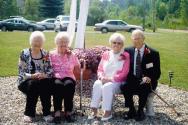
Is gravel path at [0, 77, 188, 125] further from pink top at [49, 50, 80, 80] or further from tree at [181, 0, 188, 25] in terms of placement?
tree at [181, 0, 188, 25]

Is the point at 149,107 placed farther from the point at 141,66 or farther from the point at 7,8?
the point at 7,8

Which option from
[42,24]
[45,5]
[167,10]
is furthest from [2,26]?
[167,10]

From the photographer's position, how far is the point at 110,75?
22.4ft

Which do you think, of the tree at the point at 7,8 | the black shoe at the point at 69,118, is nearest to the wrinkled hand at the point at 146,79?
the black shoe at the point at 69,118

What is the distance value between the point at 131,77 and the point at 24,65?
5.37 ft

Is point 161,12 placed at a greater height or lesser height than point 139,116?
greater

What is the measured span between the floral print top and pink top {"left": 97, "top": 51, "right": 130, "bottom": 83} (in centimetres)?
84

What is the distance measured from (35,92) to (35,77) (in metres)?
0.22

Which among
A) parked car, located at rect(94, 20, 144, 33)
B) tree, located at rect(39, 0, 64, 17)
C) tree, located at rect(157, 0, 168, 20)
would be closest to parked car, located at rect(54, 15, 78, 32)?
parked car, located at rect(94, 20, 144, 33)

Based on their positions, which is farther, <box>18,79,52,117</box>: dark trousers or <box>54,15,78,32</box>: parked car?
<box>54,15,78,32</box>: parked car

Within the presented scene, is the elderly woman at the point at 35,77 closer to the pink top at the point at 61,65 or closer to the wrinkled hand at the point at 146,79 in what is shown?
the pink top at the point at 61,65

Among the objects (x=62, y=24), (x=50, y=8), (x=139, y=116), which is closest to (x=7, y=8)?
(x=50, y=8)

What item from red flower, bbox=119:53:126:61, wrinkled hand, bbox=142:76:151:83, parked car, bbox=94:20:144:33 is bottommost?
parked car, bbox=94:20:144:33

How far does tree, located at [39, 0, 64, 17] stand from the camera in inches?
2267
